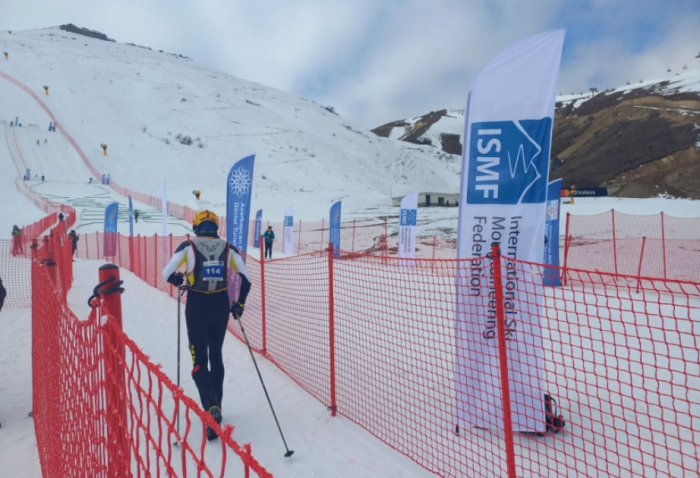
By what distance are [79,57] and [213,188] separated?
57358 mm

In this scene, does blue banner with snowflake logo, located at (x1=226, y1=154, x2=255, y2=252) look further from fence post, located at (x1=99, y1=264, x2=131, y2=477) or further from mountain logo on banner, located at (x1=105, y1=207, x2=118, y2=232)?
mountain logo on banner, located at (x1=105, y1=207, x2=118, y2=232)

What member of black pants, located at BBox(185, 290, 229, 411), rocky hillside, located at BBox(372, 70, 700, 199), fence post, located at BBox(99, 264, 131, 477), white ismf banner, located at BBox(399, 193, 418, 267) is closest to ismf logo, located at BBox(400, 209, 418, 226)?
white ismf banner, located at BBox(399, 193, 418, 267)

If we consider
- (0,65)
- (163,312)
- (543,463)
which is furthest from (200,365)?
(0,65)

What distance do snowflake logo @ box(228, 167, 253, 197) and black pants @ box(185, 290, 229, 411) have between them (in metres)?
4.17

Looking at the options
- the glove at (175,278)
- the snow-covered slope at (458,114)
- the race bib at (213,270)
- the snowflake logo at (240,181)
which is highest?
the snow-covered slope at (458,114)

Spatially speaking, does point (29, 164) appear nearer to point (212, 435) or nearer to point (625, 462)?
point (212, 435)

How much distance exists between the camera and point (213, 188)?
46844 mm

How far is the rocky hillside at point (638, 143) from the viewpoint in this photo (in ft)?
129

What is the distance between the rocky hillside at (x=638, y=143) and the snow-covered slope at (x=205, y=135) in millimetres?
18390

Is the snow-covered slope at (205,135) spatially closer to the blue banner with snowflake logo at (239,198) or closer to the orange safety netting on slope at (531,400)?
the blue banner with snowflake logo at (239,198)

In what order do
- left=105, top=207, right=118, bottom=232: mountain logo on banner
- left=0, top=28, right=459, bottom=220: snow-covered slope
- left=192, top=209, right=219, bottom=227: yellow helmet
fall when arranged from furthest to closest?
left=0, top=28, right=459, bottom=220: snow-covered slope
left=105, top=207, right=118, bottom=232: mountain logo on banner
left=192, top=209, right=219, bottom=227: yellow helmet

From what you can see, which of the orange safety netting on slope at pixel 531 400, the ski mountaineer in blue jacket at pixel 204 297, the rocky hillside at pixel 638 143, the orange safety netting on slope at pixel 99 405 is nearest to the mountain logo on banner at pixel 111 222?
the orange safety netting on slope at pixel 531 400

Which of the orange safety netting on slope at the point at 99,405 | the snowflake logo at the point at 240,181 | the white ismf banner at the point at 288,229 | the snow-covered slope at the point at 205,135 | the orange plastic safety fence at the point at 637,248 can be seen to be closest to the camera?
the orange safety netting on slope at the point at 99,405

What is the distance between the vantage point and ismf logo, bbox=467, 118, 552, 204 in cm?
387
